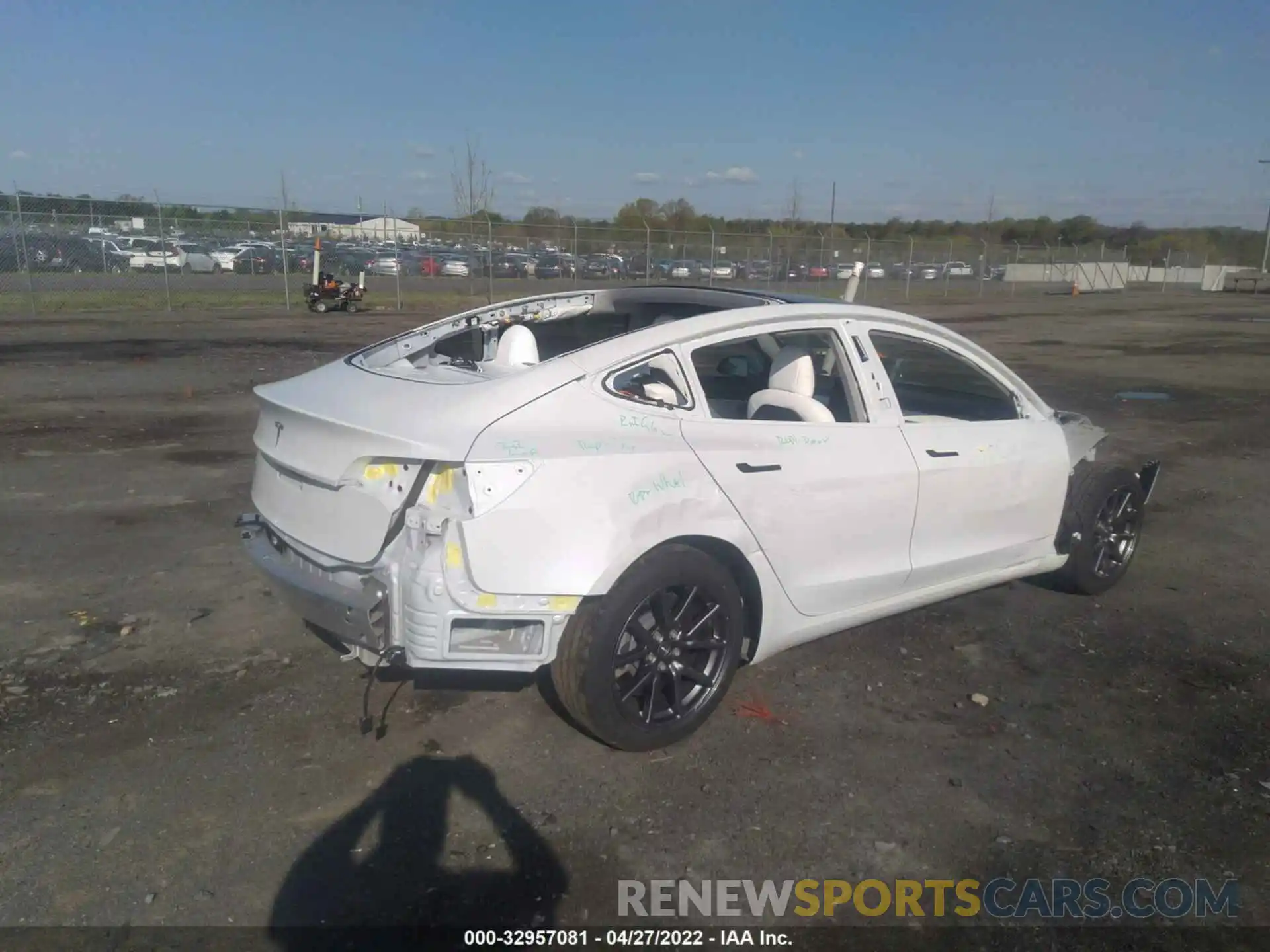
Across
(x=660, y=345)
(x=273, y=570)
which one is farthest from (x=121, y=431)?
(x=660, y=345)

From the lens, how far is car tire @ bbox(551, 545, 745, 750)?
3391mm

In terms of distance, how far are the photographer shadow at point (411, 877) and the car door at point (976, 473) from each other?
221 centimetres

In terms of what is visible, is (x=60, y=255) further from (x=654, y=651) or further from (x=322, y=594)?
(x=654, y=651)

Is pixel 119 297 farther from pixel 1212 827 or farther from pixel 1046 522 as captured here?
pixel 1212 827

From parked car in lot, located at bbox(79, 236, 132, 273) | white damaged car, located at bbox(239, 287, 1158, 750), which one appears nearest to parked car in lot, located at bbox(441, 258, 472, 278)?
parked car in lot, located at bbox(79, 236, 132, 273)

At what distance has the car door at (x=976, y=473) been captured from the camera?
445cm

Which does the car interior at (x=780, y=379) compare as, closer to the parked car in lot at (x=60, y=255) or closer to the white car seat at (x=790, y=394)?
the white car seat at (x=790, y=394)

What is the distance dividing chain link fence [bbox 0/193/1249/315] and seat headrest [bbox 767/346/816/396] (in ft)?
33.1

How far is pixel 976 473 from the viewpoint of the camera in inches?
181

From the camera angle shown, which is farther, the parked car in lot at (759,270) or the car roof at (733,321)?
the parked car in lot at (759,270)

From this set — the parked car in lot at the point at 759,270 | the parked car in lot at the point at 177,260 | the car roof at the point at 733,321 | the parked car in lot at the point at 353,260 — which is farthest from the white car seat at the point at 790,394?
the parked car in lot at the point at 759,270

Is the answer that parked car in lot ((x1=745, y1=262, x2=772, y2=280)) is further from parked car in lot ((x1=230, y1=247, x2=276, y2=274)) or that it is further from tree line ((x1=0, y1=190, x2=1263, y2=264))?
parked car in lot ((x1=230, y1=247, x2=276, y2=274))

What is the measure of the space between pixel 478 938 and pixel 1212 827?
2.50 meters

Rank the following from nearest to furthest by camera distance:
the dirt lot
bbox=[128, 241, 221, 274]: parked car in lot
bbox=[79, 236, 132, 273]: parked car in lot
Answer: the dirt lot < bbox=[79, 236, 132, 273]: parked car in lot < bbox=[128, 241, 221, 274]: parked car in lot
